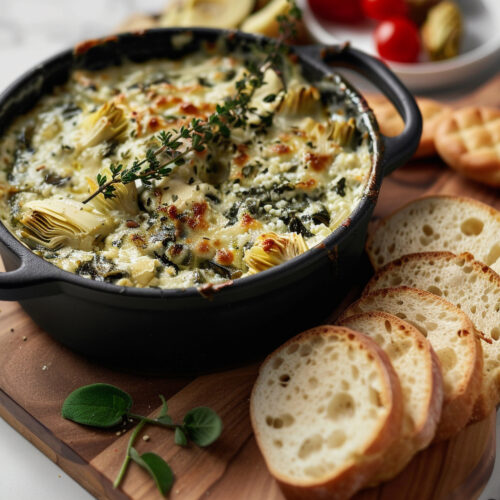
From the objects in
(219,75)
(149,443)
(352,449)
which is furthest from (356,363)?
(219,75)

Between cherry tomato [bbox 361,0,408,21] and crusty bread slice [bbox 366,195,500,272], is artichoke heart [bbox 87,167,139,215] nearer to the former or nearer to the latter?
crusty bread slice [bbox 366,195,500,272]

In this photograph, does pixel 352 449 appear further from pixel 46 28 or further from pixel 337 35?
pixel 46 28

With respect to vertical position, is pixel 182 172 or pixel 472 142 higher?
pixel 182 172

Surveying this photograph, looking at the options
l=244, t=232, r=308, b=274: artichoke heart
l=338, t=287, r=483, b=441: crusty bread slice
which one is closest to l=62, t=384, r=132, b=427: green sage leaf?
l=244, t=232, r=308, b=274: artichoke heart

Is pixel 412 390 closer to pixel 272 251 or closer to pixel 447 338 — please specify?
pixel 447 338

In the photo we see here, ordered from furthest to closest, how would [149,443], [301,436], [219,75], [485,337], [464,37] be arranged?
[464,37] < [219,75] < [485,337] < [149,443] < [301,436]

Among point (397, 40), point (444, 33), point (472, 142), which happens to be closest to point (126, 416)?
point (472, 142)
